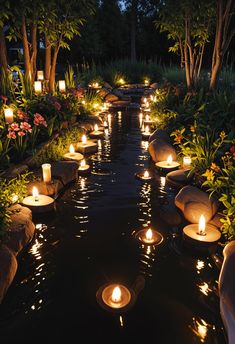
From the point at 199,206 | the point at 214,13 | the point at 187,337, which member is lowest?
the point at 187,337

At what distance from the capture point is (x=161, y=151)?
7.16m

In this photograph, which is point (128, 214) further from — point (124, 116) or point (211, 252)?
point (124, 116)

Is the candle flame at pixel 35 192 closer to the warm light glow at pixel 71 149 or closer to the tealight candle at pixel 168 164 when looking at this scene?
the warm light glow at pixel 71 149

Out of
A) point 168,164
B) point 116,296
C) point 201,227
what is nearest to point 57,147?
point 168,164

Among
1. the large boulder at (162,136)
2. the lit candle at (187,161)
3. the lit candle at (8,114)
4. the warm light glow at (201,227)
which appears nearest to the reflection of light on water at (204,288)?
the warm light glow at (201,227)

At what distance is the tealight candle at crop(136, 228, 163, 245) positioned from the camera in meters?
4.26

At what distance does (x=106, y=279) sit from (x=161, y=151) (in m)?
4.09

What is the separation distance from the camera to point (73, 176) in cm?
624

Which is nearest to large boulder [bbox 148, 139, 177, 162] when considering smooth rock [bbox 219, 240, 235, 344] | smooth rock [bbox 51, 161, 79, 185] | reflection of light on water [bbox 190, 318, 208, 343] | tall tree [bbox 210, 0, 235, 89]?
smooth rock [bbox 51, 161, 79, 185]

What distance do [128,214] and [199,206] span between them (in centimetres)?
109

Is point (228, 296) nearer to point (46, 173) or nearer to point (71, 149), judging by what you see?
point (46, 173)

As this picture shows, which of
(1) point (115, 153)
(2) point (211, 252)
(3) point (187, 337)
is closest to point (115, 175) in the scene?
(1) point (115, 153)

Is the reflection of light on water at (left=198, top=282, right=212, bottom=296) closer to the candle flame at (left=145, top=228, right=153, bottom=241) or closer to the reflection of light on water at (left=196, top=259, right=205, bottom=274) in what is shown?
the reflection of light on water at (left=196, top=259, right=205, bottom=274)

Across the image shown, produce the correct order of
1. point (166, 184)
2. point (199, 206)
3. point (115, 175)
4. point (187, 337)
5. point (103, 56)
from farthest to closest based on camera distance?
point (103, 56), point (115, 175), point (166, 184), point (199, 206), point (187, 337)
